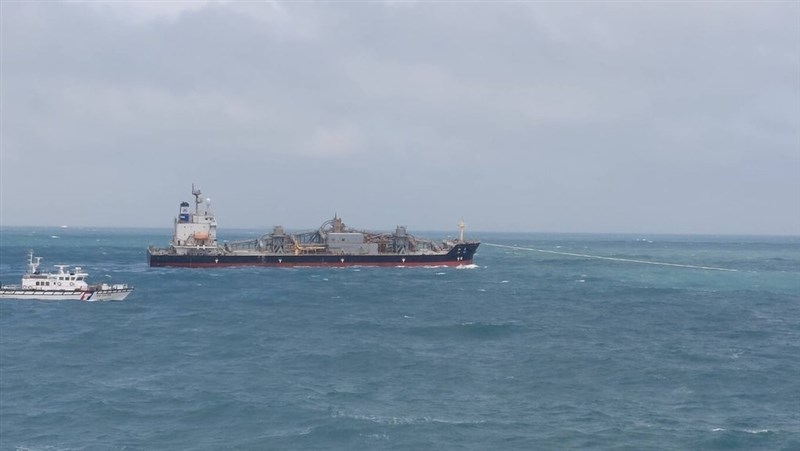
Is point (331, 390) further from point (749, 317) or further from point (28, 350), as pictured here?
point (749, 317)

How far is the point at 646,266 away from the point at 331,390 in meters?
125

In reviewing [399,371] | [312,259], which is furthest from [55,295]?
[312,259]

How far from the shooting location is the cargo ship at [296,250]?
136 m

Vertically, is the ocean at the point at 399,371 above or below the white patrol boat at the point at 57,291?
below

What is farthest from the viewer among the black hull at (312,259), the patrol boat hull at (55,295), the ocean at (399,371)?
the black hull at (312,259)

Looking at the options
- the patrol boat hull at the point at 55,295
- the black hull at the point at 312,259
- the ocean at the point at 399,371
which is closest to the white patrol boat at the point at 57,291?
the patrol boat hull at the point at 55,295

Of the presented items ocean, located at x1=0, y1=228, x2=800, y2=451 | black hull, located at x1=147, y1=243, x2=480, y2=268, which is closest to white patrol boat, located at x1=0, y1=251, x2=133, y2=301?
ocean, located at x1=0, y1=228, x2=800, y2=451

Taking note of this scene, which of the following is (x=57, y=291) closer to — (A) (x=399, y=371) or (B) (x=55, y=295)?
(B) (x=55, y=295)

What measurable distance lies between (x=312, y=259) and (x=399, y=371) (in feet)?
291

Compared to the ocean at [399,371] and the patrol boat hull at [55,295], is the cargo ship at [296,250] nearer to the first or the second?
the ocean at [399,371]

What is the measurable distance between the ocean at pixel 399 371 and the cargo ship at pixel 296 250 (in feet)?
128

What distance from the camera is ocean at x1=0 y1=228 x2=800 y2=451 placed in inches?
1537

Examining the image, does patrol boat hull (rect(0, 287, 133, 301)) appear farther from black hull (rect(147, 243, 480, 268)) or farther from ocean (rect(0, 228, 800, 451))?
black hull (rect(147, 243, 480, 268))

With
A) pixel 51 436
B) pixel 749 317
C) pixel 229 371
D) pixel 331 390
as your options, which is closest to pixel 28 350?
pixel 229 371
